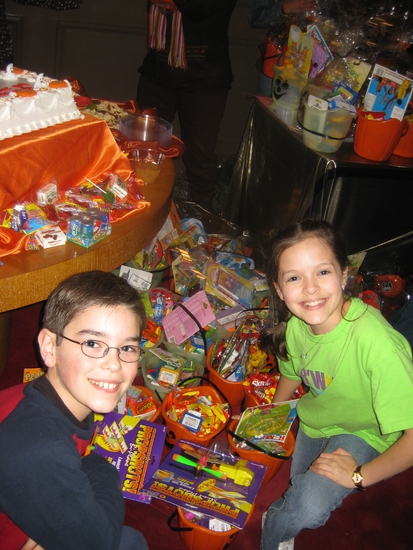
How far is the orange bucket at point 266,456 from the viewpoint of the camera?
1773 mm

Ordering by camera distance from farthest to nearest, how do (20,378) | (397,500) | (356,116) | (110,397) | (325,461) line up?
(356,116) → (20,378) → (397,500) → (325,461) → (110,397)

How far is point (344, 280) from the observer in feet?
5.19

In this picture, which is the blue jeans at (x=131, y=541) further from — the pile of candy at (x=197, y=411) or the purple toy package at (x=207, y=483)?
the pile of candy at (x=197, y=411)

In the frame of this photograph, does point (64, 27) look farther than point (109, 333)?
Yes

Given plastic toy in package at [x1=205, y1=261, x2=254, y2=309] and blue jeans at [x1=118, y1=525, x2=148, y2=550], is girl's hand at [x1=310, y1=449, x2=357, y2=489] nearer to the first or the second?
blue jeans at [x1=118, y1=525, x2=148, y2=550]

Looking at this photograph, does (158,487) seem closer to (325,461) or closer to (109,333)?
(325,461)

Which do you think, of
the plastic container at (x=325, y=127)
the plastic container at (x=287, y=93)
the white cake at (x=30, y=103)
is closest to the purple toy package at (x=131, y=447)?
the white cake at (x=30, y=103)

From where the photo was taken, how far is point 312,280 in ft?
4.85

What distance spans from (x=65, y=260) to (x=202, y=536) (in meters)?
1.00

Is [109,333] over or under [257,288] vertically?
over

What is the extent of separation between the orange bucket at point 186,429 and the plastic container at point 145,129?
1226 millimetres

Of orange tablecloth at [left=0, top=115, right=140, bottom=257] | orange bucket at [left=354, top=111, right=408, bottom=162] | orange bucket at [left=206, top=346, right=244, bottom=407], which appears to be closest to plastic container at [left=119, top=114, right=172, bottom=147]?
orange tablecloth at [left=0, top=115, right=140, bottom=257]

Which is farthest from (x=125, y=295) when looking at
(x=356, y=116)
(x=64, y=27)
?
(x=64, y=27)

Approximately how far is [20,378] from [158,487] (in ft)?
3.12
